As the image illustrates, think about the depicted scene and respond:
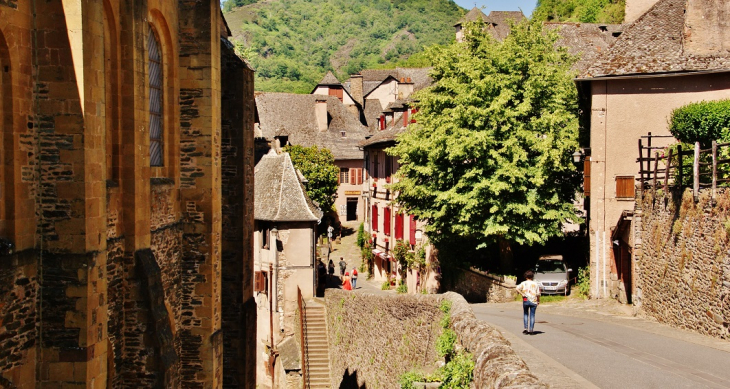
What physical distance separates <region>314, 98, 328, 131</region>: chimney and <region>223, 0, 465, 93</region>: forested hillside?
62751mm

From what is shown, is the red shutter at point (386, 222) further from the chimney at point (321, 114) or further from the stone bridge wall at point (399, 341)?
the chimney at point (321, 114)

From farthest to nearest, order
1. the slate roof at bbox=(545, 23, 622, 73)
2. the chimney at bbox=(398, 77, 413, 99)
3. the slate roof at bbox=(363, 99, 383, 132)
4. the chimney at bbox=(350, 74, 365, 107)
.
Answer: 1. the chimney at bbox=(350, 74, 365, 107)
2. the slate roof at bbox=(363, 99, 383, 132)
3. the chimney at bbox=(398, 77, 413, 99)
4. the slate roof at bbox=(545, 23, 622, 73)

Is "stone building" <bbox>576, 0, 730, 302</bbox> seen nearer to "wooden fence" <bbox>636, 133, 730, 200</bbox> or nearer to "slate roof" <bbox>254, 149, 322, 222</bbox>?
"wooden fence" <bbox>636, 133, 730, 200</bbox>

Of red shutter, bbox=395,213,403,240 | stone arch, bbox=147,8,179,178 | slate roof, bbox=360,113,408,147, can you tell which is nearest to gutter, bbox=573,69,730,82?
red shutter, bbox=395,213,403,240

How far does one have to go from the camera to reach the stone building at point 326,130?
63.5 metres

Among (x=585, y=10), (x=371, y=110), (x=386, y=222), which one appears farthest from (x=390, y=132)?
(x=585, y=10)

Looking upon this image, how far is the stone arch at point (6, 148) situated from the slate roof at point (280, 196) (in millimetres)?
21338

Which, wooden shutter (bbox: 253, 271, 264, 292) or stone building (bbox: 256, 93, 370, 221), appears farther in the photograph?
stone building (bbox: 256, 93, 370, 221)

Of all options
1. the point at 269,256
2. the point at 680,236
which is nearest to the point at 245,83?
the point at 680,236

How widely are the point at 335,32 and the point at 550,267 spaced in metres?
148

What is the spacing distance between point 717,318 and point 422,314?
6.28m

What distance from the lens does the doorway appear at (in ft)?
210

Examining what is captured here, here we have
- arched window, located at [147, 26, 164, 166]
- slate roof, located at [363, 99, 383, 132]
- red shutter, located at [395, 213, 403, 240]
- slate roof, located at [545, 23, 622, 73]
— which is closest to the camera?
arched window, located at [147, 26, 164, 166]

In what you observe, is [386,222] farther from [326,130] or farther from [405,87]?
[405,87]
